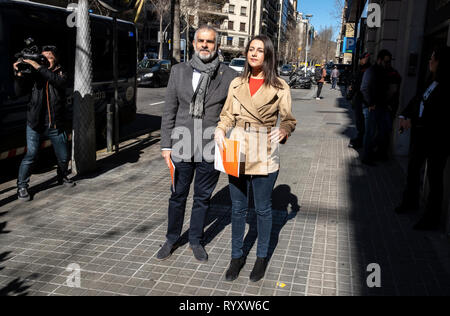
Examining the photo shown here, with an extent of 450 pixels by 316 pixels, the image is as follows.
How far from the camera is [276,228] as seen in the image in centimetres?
484

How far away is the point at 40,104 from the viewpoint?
18.2ft

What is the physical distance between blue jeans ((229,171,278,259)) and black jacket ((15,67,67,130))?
3.21 metres

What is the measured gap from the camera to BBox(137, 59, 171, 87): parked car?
76.8ft

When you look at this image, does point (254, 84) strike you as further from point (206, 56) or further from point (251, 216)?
point (251, 216)

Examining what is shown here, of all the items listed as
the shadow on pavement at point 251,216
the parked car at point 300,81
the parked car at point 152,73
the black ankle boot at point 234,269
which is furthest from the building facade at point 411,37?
the parked car at point 300,81

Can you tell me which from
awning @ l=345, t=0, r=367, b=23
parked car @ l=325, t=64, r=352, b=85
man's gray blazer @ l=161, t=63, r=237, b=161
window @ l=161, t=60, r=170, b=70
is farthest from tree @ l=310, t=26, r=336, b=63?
man's gray blazer @ l=161, t=63, r=237, b=161

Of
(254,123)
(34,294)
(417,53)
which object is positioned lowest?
(34,294)

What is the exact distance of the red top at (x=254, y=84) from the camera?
343 cm

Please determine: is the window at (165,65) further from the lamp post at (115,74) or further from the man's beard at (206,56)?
the man's beard at (206,56)

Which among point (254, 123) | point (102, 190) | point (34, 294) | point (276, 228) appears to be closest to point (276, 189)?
point (276, 228)

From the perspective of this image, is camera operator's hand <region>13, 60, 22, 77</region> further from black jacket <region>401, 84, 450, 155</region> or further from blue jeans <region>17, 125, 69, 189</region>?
black jacket <region>401, 84, 450, 155</region>

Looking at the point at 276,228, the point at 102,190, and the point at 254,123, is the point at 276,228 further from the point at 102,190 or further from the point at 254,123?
the point at 102,190

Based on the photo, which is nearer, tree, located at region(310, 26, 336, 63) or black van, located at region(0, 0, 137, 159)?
black van, located at region(0, 0, 137, 159)
